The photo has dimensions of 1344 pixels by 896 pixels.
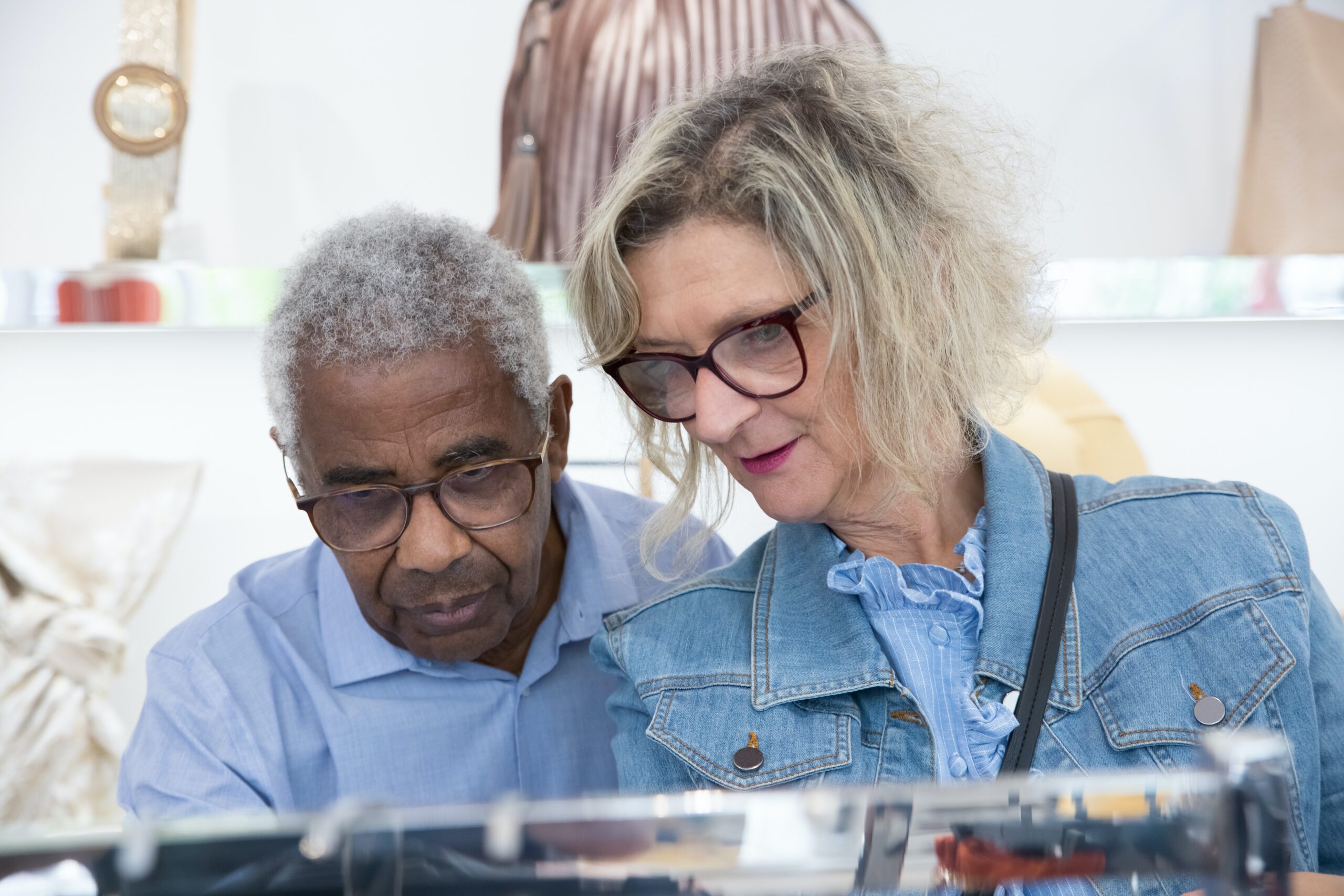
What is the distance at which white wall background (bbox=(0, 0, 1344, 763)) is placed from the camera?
2371 mm

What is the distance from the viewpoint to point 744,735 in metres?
1.13

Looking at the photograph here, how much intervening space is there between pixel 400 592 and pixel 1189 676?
82 cm

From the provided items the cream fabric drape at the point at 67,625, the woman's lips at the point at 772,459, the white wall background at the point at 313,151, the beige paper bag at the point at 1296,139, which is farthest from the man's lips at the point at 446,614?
the beige paper bag at the point at 1296,139

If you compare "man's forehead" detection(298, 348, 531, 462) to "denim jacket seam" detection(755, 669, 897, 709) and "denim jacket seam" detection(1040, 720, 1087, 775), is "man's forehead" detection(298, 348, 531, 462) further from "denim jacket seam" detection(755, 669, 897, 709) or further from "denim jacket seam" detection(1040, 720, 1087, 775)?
"denim jacket seam" detection(1040, 720, 1087, 775)

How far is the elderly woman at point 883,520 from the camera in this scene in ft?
3.55

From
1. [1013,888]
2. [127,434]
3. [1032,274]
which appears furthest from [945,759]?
[127,434]

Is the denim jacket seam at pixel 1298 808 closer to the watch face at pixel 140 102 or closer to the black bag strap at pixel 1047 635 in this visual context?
the black bag strap at pixel 1047 635

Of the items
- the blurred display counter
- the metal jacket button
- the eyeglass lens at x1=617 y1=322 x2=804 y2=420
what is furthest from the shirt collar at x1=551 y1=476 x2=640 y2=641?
the blurred display counter

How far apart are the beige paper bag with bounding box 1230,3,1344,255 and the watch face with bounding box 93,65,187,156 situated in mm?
2229

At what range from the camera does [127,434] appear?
2.44 meters

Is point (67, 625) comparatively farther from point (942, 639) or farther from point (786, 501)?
point (942, 639)

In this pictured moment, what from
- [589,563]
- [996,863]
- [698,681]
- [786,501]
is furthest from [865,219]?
[996,863]

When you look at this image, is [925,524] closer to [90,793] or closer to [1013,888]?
[1013,888]

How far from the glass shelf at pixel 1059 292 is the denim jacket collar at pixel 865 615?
1.22 meters
